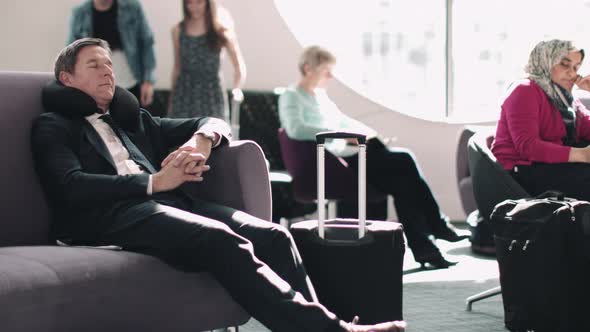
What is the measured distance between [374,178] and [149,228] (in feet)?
8.09

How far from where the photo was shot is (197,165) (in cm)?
247

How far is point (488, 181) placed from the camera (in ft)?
10.5

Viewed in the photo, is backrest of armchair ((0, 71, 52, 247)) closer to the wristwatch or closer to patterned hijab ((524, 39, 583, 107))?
the wristwatch

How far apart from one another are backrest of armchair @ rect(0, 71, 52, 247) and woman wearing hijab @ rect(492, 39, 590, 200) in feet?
5.69

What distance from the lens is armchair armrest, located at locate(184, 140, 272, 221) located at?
2537mm

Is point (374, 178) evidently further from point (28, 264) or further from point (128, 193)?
point (28, 264)

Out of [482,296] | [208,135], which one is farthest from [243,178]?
[482,296]

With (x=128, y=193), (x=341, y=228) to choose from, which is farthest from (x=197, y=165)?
(x=341, y=228)

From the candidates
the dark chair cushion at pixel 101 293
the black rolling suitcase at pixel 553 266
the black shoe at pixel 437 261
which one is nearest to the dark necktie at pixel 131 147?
the dark chair cushion at pixel 101 293

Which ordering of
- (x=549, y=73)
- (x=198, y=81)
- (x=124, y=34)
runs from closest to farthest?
(x=549, y=73) < (x=124, y=34) < (x=198, y=81)

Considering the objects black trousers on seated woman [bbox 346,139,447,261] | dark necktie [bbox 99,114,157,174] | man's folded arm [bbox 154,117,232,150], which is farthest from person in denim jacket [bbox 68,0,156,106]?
dark necktie [bbox 99,114,157,174]

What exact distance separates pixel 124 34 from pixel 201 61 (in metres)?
0.44

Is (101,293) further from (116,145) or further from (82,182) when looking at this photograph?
(116,145)

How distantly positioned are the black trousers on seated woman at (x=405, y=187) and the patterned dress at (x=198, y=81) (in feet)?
2.95
